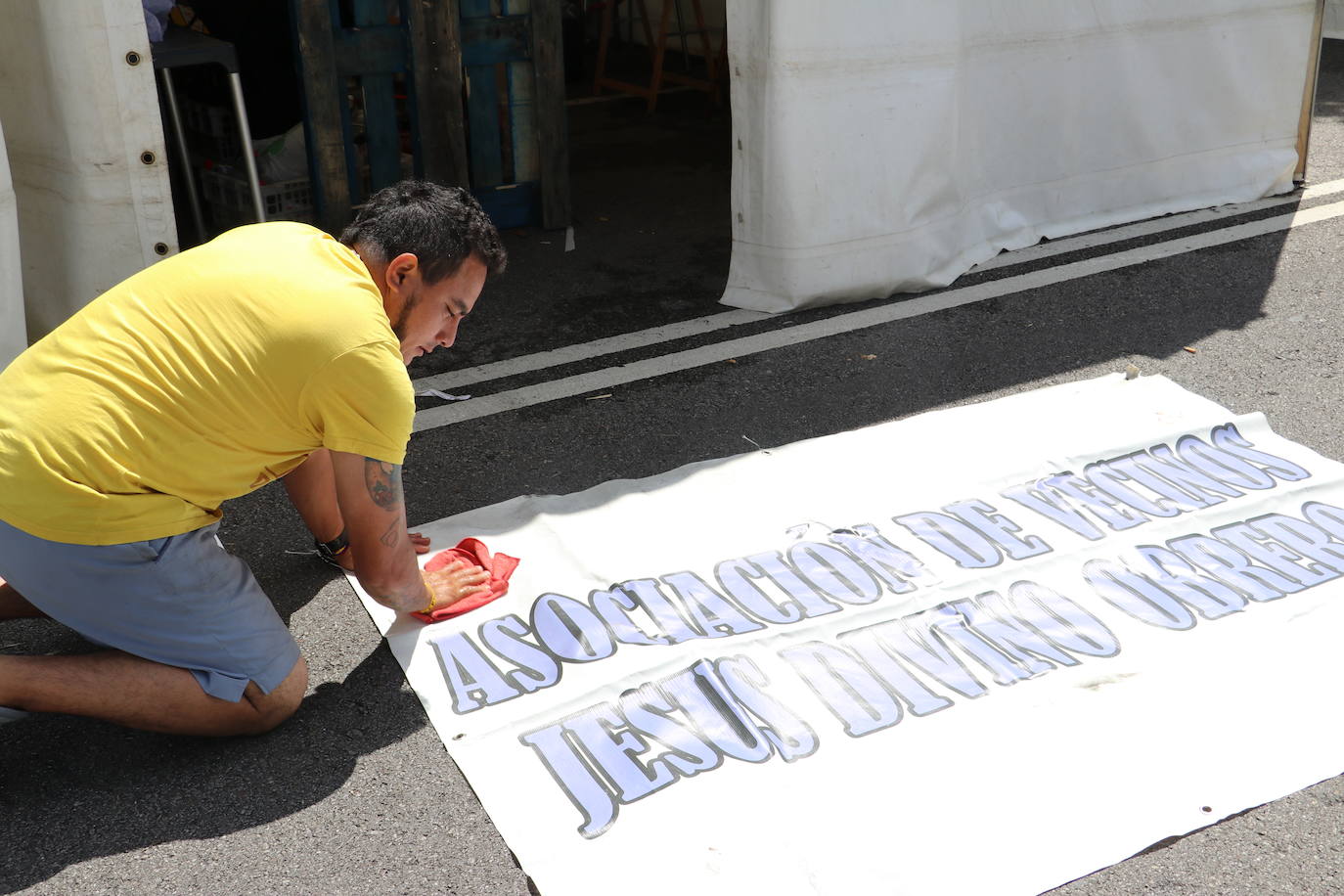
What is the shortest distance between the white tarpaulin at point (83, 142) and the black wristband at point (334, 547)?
4.64 ft

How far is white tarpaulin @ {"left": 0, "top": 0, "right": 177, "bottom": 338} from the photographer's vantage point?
380 centimetres

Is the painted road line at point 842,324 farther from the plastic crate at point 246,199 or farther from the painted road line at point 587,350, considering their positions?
the plastic crate at point 246,199

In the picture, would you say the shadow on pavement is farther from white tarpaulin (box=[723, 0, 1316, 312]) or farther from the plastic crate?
the plastic crate

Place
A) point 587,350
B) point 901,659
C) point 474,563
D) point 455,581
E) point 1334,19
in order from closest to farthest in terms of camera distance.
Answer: point 901,659, point 455,581, point 474,563, point 587,350, point 1334,19

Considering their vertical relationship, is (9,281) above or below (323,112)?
below

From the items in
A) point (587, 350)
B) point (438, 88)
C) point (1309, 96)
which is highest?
point (438, 88)

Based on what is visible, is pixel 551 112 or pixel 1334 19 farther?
pixel 1334 19

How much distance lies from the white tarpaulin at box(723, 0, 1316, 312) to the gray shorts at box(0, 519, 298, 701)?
2.92 m

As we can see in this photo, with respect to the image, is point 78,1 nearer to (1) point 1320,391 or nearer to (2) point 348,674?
(2) point 348,674

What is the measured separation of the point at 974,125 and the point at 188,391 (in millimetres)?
3964

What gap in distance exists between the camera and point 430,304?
268 cm

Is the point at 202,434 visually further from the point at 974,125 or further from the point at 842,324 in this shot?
the point at 974,125

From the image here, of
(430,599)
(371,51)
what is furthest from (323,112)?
(430,599)

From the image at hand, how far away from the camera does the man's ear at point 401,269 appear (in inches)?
103
